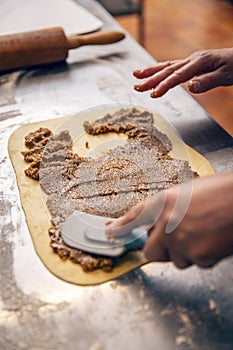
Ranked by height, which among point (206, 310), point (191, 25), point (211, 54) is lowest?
point (191, 25)

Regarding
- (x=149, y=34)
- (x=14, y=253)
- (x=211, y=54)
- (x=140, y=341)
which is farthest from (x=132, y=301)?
(x=149, y=34)

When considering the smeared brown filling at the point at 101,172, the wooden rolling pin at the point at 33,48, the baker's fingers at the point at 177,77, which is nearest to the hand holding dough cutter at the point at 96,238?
the smeared brown filling at the point at 101,172

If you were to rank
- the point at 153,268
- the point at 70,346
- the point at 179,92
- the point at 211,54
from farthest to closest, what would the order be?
the point at 179,92 < the point at 211,54 < the point at 153,268 < the point at 70,346

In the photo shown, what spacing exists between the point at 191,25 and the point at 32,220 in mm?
2283

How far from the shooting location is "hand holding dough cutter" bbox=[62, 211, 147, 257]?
0.81 metres

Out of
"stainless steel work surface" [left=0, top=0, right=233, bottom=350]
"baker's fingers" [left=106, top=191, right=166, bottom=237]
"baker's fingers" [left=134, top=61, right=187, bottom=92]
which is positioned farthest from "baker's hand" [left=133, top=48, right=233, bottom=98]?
"baker's fingers" [left=106, top=191, right=166, bottom=237]

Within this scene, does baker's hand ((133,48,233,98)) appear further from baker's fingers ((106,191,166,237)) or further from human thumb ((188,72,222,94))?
baker's fingers ((106,191,166,237))

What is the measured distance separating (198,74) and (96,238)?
1.75 ft

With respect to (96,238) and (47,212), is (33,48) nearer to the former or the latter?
(47,212)

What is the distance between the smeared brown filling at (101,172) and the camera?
0.91 meters

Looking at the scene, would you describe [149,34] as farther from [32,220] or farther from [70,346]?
[70,346]

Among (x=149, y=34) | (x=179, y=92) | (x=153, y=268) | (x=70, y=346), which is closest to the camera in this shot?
(x=70, y=346)

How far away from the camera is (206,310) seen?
75 cm

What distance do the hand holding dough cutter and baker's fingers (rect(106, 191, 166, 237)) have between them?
0.01m
